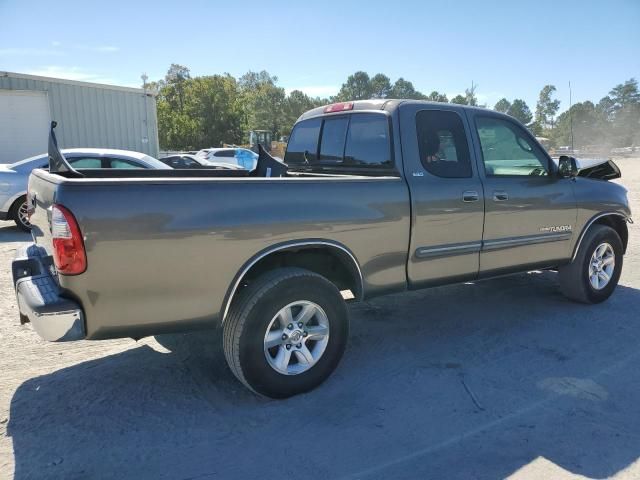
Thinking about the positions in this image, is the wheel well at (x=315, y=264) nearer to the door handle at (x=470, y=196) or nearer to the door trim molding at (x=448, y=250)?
the door trim molding at (x=448, y=250)

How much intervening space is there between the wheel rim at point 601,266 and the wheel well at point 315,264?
9.58 feet

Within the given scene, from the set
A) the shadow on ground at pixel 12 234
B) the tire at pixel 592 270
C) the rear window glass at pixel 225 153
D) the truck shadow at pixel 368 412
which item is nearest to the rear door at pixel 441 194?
the truck shadow at pixel 368 412

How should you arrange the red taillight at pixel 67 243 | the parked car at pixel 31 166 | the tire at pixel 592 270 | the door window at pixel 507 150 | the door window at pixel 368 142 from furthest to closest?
1. the parked car at pixel 31 166
2. the tire at pixel 592 270
3. the door window at pixel 507 150
4. the door window at pixel 368 142
5. the red taillight at pixel 67 243

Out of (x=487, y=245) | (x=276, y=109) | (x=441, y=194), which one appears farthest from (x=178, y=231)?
(x=276, y=109)

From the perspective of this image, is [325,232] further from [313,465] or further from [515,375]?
[515,375]

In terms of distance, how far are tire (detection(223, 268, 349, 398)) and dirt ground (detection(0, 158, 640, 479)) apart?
0.53 feet

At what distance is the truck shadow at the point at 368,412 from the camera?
2.62m

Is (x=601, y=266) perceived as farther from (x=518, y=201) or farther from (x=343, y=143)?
(x=343, y=143)

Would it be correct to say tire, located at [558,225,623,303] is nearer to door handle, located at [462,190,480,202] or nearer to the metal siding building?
door handle, located at [462,190,480,202]

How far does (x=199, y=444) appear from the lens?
2781 millimetres

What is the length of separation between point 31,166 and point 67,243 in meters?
7.46

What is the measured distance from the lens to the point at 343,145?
14.5 ft

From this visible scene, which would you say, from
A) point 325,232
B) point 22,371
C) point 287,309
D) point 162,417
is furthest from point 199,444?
point 22,371

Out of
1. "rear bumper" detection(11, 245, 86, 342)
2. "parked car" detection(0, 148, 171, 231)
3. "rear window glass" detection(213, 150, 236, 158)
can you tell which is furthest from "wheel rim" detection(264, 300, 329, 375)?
"rear window glass" detection(213, 150, 236, 158)
